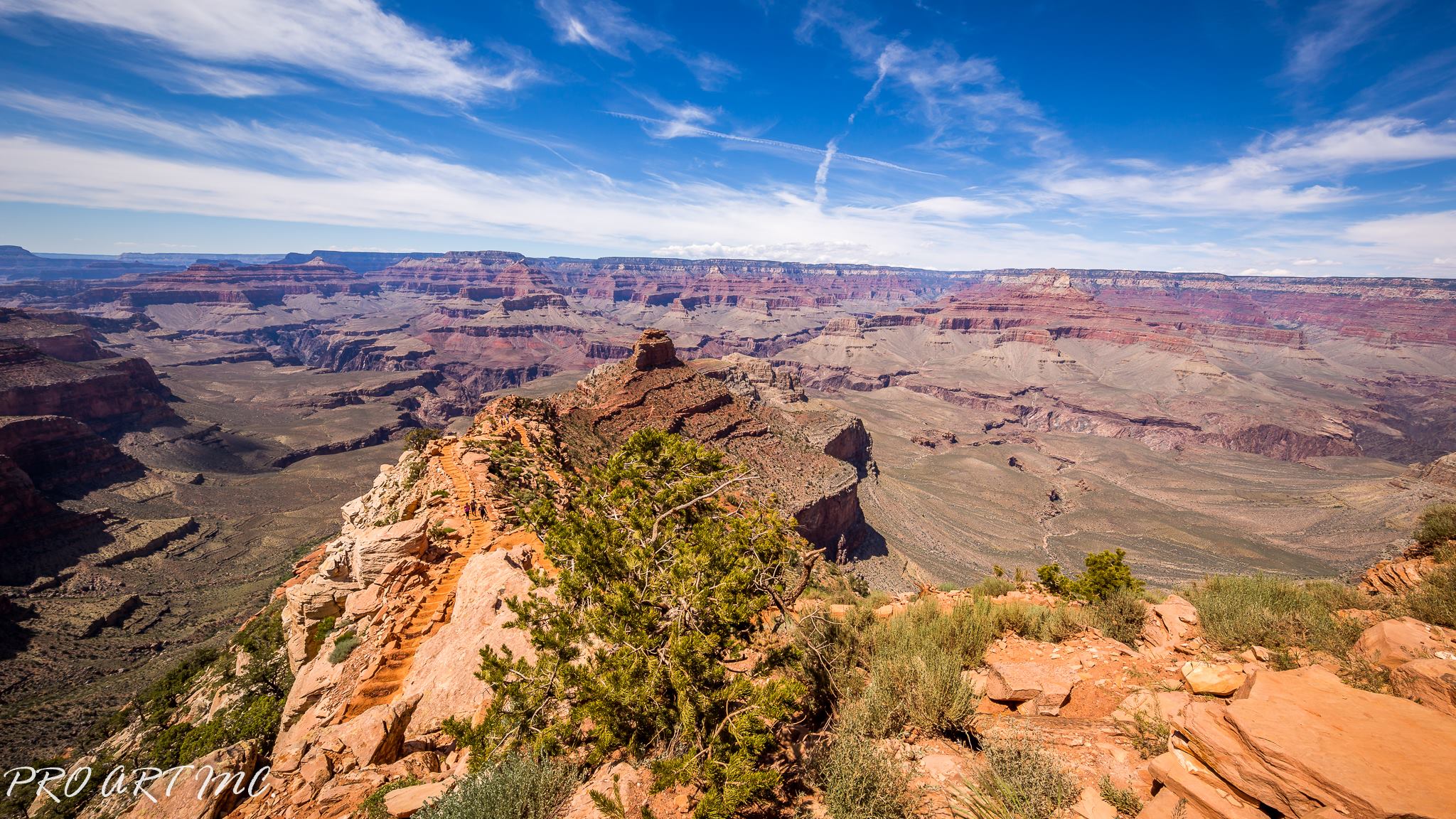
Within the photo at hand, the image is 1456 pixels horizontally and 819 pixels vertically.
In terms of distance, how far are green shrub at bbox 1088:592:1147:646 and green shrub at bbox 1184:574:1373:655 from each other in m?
1.01

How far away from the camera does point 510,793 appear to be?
5.73 metres

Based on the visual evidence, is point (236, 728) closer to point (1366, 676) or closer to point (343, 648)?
point (343, 648)

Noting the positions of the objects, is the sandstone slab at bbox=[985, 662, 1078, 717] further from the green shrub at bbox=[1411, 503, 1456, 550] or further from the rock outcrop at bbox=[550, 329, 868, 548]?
the rock outcrop at bbox=[550, 329, 868, 548]

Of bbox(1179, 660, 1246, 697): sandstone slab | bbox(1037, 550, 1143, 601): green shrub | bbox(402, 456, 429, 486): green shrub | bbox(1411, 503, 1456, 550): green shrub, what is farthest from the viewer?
bbox(402, 456, 429, 486): green shrub

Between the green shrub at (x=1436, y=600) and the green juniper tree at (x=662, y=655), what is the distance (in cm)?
986

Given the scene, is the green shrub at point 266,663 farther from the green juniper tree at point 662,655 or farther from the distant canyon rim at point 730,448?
the distant canyon rim at point 730,448

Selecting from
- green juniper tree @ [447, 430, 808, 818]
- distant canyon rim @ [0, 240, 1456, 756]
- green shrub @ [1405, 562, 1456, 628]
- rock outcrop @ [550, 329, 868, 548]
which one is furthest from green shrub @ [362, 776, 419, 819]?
distant canyon rim @ [0, 240, 1456, 756]

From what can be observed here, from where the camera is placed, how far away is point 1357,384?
178 m

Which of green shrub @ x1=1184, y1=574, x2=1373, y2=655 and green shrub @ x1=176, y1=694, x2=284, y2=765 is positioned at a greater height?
green shrub @ x1=1184, y1=574, x2=1373, y2=655

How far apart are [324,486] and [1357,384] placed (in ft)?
1006

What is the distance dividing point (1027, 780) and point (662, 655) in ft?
13.7

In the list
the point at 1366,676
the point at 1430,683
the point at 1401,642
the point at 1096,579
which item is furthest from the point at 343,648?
the point at 1096,579

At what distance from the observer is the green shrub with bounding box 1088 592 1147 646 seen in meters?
9.60

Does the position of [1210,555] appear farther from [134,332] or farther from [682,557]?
[134,332]
